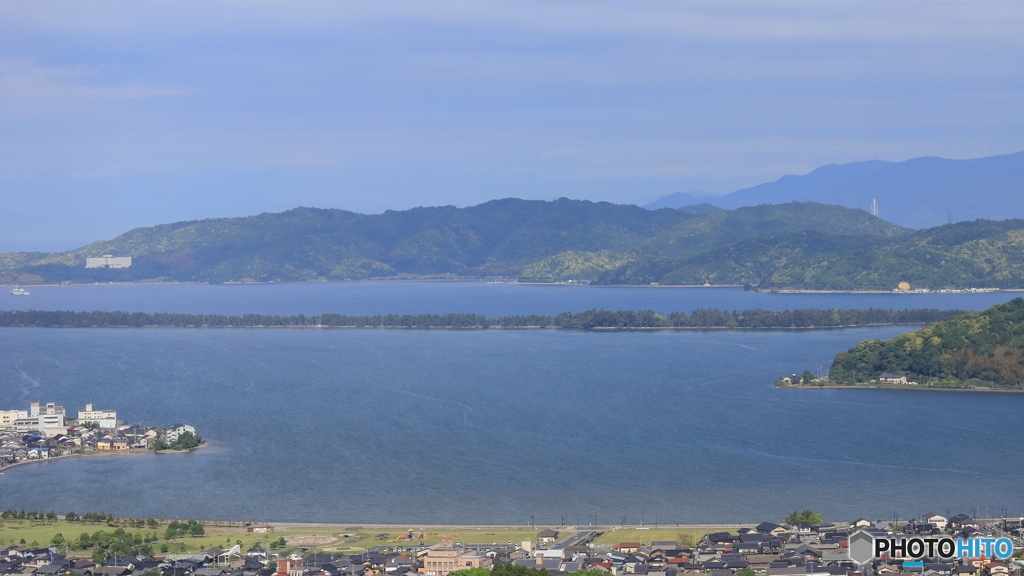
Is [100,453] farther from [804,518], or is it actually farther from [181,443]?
[804,518]

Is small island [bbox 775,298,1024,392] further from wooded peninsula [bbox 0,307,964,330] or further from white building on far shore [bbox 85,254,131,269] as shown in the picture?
white building on far shore [bbox 85,254,131,269]

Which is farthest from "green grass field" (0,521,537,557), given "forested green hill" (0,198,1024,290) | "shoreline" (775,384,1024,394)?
"forested green hill" (0,198,1024,290)

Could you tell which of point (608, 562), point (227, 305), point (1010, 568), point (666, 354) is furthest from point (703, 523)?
point (227, 305)

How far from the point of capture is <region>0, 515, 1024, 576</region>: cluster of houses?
15.0 m

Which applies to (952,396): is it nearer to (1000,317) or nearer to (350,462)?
(1000,317)

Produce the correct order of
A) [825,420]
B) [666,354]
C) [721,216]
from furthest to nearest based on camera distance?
[721,216] → [666,354] → [825,420]

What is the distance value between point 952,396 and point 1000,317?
5.01 m

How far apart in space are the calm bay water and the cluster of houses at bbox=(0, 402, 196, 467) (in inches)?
34.6

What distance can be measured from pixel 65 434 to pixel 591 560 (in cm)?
1615

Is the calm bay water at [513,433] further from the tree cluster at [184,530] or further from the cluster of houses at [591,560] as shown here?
the cluster of houses at [591,560]

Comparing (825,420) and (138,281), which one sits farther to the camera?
(138,281)

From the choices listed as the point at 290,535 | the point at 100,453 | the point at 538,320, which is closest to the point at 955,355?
the point at 290,535

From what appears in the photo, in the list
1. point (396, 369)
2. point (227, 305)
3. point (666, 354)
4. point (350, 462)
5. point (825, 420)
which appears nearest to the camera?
point (350, 462)

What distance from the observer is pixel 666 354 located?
140ft
